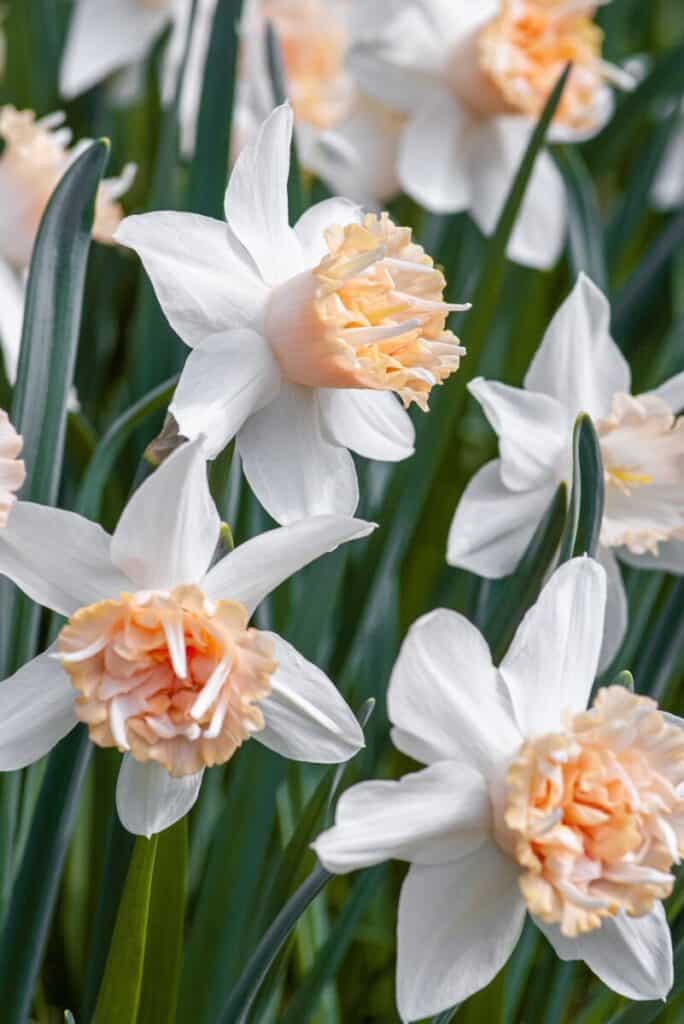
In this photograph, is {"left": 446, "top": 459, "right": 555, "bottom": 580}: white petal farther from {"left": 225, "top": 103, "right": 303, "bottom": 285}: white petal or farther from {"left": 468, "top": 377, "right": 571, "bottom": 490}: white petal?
{"left": 225, "top": 103, "right": 303, "bottom": 285}: white petal

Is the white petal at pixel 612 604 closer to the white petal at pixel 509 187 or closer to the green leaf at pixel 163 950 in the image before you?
the green leaf at pixel 163 950

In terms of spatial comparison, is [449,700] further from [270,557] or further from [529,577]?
[529,577]

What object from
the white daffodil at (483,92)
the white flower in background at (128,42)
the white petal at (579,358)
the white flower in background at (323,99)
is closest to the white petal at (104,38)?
the white flower in background at (128,42)

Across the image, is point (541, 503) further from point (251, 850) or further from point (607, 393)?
point (251, 850)

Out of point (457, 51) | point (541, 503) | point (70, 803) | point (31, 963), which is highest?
point (457, 51)

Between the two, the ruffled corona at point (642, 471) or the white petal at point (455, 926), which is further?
the ruffled corona at point (642, 471)

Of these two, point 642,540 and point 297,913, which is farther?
point 642,540

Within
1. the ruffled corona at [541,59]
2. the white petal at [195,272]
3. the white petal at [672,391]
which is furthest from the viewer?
the ruffled corona at [541,59]

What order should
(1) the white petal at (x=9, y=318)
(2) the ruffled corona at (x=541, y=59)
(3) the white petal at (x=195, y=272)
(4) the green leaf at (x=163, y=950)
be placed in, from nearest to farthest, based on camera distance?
1. (3) the white petal at (x=195, y=272)
2. (4) the green leaf at (x=163, y=950)
3. (1) the white petal at (x=9, y=318)
4. (2) the ruffled corona at (x=541, y=59)

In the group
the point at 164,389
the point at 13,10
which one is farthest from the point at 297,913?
the point at 13,10
